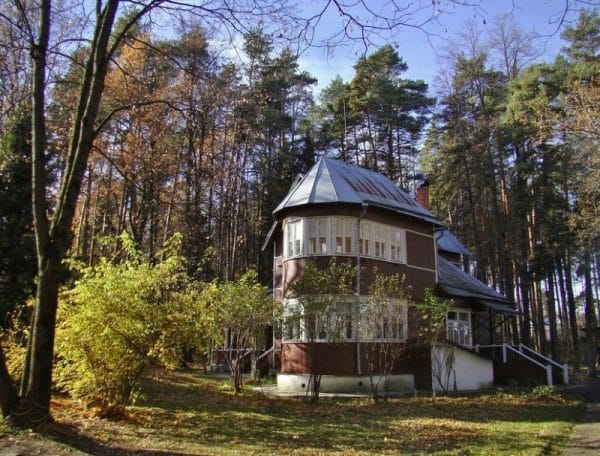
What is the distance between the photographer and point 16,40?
948 centimetres

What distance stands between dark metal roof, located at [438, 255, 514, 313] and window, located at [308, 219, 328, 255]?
6.82 metres

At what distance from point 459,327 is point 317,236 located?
31.2ft

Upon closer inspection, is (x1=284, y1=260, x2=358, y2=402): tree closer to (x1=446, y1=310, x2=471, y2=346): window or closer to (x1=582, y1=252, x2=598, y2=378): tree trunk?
(x1=446, y1=310, x2=471, y2=346): window

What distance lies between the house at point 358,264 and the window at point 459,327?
11cm

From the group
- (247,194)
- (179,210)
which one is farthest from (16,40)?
(247,194)

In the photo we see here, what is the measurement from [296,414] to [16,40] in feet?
32.6

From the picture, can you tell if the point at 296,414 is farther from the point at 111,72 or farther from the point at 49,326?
the point at 111,72

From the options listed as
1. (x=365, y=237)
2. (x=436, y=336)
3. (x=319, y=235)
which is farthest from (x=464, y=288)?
(x=436, y=336)

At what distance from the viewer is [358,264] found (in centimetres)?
2031

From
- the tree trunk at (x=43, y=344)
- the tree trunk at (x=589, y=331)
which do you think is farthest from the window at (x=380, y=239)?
the tree trunk at (x=589, y=331)

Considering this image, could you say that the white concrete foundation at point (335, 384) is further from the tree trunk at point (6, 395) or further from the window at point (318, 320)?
the tree trunk at point (6, 395)

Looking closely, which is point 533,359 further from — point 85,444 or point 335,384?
point 85,444

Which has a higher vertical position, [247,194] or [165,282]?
[247,194]

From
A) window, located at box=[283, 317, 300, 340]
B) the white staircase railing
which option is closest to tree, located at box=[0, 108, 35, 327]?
→ window, located at box=[283, 317, 300, 340]
